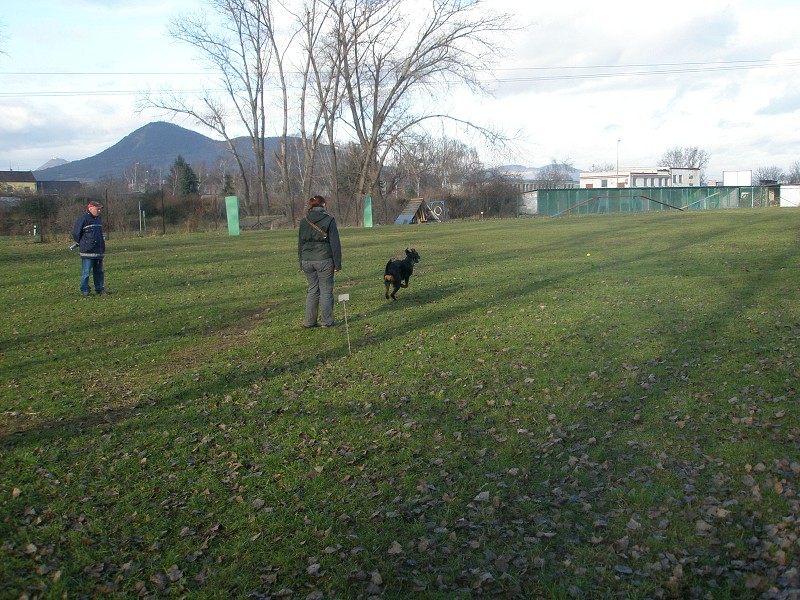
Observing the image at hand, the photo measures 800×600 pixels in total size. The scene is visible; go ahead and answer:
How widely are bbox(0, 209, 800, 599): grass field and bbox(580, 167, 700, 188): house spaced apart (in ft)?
392

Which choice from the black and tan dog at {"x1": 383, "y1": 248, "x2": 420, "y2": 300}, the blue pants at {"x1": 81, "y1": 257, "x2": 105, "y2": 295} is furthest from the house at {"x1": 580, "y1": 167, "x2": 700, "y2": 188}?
the blue pants at {"x1": 81, "y1": 257, "x2": 105, "y2": 295}

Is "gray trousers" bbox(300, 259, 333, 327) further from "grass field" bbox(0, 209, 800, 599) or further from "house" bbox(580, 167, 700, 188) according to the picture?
"house" bbox(580, 167, 700, 188)

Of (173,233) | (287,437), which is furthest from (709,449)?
(173,233)

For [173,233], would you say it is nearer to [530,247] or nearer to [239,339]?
[530,247]

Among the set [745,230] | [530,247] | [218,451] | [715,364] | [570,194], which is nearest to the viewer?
[218,451]

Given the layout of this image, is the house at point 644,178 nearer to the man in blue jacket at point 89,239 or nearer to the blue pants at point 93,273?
the blue pants at point 93,273

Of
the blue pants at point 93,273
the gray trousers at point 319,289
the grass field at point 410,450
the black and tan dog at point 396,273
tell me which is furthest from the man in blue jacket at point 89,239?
the black and tan dog at point 396,273

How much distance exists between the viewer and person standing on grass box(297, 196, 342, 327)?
1095 cm

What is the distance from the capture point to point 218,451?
6461mm

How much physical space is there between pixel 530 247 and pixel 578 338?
1550 cm

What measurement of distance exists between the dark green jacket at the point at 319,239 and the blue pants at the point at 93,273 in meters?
6.33

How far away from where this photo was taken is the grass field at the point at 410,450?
4430mm

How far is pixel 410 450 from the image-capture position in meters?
6.34

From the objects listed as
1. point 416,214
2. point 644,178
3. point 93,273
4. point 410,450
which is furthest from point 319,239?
point 644,178
